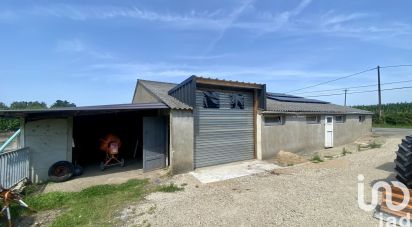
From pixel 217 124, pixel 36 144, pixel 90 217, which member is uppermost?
pixel 217 124

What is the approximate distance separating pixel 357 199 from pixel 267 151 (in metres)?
6.23

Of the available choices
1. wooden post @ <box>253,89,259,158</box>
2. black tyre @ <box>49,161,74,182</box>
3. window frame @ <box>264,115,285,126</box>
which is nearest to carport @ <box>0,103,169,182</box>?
black tyre @ <box>49,161,74,182</box>

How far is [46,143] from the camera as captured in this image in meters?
9.09

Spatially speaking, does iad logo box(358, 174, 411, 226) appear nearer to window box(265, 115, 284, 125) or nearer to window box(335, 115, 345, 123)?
window box(265, 115, 284, 125)

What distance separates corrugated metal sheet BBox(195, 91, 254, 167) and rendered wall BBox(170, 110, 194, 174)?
0.48 meters

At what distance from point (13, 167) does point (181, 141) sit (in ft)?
18.3

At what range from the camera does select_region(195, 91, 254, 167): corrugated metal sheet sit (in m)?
10.5

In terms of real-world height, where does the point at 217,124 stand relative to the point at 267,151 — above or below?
above

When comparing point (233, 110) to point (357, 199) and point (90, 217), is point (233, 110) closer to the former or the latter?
point (357, 199)

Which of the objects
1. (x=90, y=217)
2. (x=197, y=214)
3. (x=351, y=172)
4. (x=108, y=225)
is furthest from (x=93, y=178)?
(x=351, y=172)

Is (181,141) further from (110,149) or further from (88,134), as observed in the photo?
(88,134)

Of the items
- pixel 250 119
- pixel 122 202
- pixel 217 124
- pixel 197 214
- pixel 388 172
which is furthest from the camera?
pixel 250 119

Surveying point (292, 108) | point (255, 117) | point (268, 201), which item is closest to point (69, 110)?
point (268, 201)

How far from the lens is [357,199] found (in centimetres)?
617
